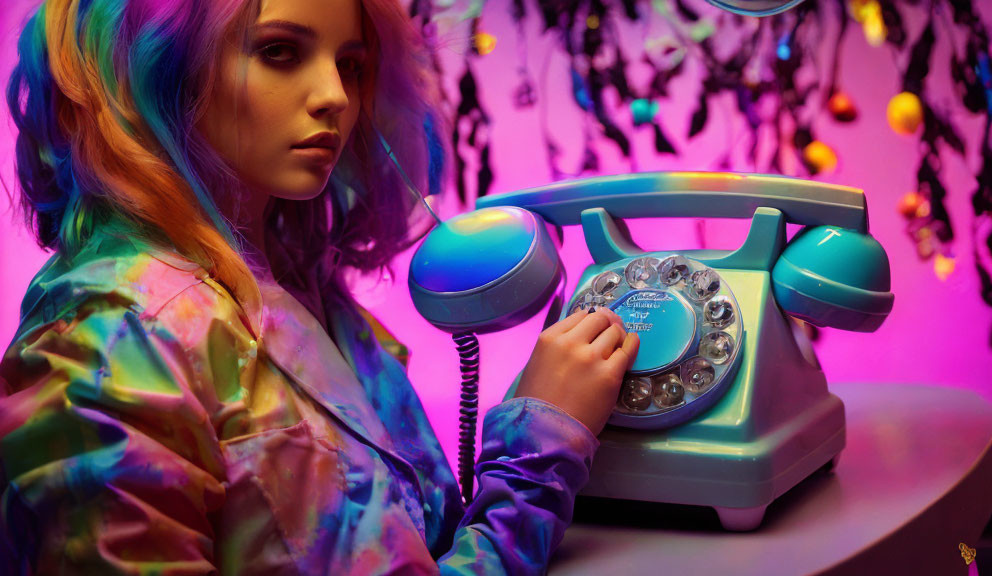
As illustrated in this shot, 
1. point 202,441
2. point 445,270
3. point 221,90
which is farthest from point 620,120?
point 202,441

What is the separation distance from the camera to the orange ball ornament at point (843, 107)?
1611mm

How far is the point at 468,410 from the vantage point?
1.03m

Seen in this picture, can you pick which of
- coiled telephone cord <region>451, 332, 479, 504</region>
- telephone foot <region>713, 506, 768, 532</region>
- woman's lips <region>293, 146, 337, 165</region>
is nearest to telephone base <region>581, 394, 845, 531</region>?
telephone foot <region>713, 506, 768, 532</region>

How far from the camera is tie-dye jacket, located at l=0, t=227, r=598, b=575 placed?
0.55 meters

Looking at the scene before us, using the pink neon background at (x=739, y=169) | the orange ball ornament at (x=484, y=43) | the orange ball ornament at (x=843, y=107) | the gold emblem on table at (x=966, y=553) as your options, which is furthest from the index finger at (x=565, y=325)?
the orange ball ornament at (x=843, y=107)

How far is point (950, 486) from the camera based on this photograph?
0.89 metres

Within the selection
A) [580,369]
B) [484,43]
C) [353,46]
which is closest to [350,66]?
[353,46]

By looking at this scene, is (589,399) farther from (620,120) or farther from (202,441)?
(620,120)

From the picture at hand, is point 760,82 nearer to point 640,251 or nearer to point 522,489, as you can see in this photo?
point 640,251

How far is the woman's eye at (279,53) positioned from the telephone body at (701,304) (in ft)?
1.04

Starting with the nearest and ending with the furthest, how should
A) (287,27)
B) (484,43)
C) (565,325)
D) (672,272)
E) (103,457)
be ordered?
(103,457) < (287,27) < (565,325) < (672,272) < (484,43)

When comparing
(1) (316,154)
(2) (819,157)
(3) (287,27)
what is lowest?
(2) (819,157)

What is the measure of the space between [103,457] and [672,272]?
0.61 m

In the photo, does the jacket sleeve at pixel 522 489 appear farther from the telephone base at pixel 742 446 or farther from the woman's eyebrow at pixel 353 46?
the woman's eyebrow at pixel 353 46
